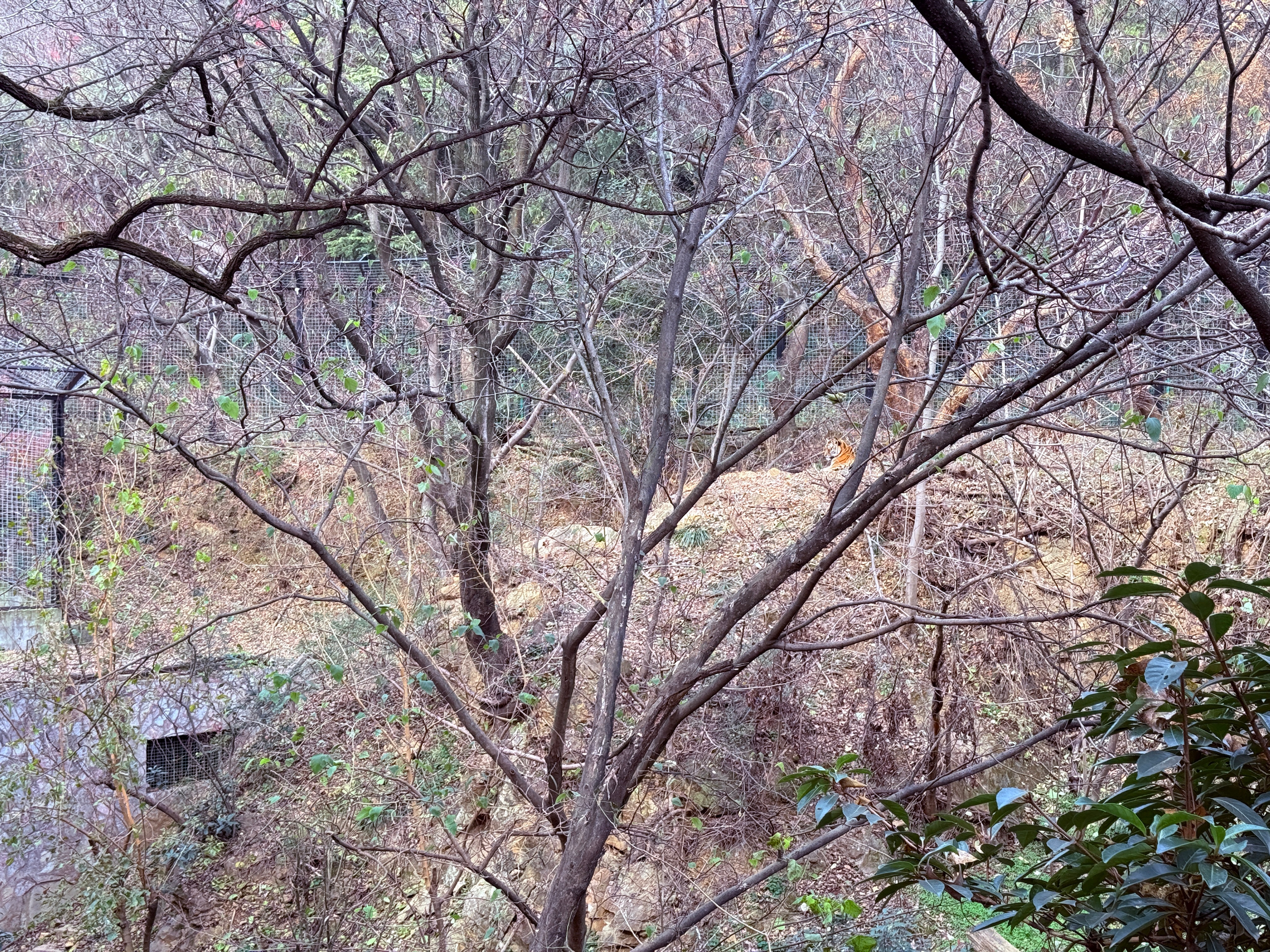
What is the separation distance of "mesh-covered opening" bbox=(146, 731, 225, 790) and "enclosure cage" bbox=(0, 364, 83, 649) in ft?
3.51

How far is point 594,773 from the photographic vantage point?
2346mm

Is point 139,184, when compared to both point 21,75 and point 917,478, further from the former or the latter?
point 917,478

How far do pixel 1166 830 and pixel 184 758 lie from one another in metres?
6.43

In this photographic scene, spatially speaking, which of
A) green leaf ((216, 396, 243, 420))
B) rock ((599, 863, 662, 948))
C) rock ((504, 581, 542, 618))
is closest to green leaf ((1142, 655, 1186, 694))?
green leaf ((216, 396, 243, 420))

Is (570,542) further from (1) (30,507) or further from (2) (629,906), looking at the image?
(1) (30,507)

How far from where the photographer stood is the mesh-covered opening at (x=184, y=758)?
594 cm

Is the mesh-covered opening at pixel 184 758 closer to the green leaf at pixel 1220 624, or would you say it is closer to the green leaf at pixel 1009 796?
the green leaf at pixel 1009 796

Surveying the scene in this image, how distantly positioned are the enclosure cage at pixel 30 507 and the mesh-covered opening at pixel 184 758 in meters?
1.07

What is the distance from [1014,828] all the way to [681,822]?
392 centimetres

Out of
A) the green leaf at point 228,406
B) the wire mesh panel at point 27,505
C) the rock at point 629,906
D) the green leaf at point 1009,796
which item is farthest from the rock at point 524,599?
the green leaf at point 1009,796

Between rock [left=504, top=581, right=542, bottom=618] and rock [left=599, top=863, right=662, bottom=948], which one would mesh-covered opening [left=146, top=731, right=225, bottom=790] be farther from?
rock [left=599, top=863, right=662, bottom=948]

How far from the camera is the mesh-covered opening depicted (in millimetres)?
5938

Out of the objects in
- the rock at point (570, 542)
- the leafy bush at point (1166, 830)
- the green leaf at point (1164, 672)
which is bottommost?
the leafy bush at point (1166, 830)

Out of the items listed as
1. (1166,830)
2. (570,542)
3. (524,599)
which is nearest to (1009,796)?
(1166,830)
